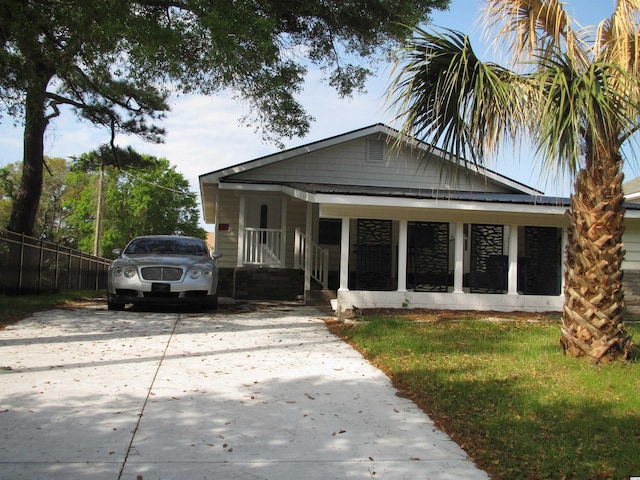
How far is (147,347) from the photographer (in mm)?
7344

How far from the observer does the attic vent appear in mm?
17234

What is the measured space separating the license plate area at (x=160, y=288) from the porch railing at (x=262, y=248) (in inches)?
194

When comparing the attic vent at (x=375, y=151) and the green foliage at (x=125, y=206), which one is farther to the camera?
the green foliage at (x=125, y=206)

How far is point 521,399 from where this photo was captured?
5117mm

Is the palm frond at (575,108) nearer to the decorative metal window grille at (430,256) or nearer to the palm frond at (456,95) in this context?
the palm frond at (456,95)

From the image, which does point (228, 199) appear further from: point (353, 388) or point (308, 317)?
point (353, 388)

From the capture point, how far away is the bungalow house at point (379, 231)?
40.4ft

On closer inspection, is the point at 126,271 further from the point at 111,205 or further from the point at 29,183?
the point at 111,205

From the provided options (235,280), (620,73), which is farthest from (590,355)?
(235,280)

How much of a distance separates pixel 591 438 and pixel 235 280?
12.0 meters

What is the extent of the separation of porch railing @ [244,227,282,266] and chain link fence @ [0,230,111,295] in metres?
5.36

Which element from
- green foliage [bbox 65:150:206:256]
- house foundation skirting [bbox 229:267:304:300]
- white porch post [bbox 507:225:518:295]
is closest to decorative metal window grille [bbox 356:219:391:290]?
white porch post [bbox 507:225:518:295]

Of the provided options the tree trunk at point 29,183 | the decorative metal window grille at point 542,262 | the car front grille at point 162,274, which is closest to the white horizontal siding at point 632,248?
the decorative metal window grille at point 542,262

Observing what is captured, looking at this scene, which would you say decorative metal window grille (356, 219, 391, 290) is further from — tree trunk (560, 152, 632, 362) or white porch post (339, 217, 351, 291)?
tree trunk (560, 152, 632, 362)
